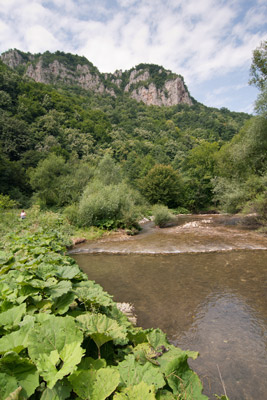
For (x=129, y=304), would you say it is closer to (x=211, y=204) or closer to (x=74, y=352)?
(x=74, y=352)

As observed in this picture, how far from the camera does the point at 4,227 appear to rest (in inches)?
A: 425

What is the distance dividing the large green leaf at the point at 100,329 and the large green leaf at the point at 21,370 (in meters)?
0.53

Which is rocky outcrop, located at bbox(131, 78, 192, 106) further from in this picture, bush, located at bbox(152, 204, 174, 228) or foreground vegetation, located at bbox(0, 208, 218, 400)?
foreground vegetation, located at bbox(0, 208, 218, 400)

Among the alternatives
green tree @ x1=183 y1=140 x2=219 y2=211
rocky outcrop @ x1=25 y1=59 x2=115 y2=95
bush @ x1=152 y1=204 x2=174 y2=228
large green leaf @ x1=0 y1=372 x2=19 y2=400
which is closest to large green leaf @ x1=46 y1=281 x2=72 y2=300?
large green leaf @ x1=0 y1=372 x2=19 y2=400

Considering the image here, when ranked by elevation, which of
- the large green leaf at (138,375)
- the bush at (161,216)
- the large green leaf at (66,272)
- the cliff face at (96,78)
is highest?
the cliff face at (96,78)

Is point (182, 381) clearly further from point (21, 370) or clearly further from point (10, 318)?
point (10, 318)

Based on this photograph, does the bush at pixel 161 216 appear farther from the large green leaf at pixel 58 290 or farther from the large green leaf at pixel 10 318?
the large green leaf at pixel 10 318

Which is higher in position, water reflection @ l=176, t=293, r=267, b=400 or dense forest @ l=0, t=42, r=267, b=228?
dense forest @ l=0, t=42, r=267, b=228

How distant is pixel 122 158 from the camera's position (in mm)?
66188

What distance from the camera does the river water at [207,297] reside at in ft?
11.0

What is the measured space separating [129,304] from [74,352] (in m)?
4.32

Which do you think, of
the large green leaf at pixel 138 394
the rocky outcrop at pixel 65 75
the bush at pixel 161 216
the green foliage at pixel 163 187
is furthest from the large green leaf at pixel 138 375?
the rocky outcrop at pixel 65 75

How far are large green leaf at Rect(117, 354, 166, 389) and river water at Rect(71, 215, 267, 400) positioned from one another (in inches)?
39.8

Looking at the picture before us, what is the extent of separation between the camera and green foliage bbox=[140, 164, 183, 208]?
35.8 metres
